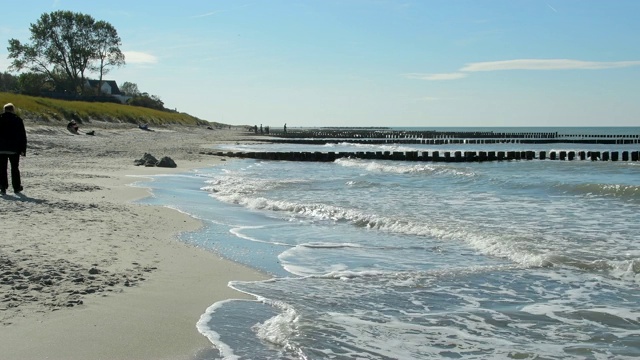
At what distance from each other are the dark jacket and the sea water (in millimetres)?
2844

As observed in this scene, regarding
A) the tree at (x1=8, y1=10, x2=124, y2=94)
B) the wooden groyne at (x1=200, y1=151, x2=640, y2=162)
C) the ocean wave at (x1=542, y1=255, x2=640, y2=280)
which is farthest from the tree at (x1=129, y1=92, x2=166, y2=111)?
the ocean wave at (x1=542, y1=255, x2=640, y2=280)

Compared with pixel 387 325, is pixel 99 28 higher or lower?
higher

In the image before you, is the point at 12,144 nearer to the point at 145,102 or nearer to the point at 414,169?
the point at 414,169

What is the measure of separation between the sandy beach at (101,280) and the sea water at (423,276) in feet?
1.18

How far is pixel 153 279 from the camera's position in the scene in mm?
6188

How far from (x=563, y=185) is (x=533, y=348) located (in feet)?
51.1

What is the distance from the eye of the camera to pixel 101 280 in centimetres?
577

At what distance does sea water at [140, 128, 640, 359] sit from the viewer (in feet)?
15.6

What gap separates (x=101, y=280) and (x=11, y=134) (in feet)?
21.7

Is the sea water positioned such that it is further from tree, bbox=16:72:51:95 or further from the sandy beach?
tree, bbox=16:72:51:95

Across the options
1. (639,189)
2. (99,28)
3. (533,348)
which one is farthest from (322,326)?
(99,28)

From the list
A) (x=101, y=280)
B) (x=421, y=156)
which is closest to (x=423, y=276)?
(x=101, y=280)

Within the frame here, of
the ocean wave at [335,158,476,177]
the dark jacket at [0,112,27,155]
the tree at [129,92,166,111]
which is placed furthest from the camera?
the tree at [129,92,166,111]

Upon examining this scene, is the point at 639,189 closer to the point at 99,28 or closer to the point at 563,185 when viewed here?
the point at 563,185
